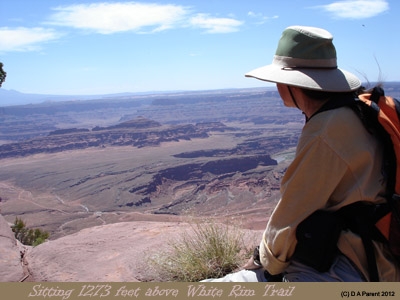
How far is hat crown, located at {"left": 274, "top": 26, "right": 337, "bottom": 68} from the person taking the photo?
5.93ft

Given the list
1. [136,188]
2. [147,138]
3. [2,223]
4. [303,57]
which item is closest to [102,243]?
[2,223]

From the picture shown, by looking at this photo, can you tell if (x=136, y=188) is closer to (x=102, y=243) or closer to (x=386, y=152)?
(x=102, y=243)

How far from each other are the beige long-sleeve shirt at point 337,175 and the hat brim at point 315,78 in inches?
6.7

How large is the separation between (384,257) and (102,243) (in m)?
3.88

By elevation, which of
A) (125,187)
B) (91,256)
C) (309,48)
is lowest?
(125,187)

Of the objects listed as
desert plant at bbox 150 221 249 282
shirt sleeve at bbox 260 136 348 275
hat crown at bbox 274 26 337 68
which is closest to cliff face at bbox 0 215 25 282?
desert plant at bbox 150 221 249 282

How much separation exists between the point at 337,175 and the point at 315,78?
50 centimetres

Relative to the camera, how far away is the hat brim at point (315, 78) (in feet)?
5.71

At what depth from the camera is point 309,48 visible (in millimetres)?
1820

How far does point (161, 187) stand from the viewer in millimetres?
46219

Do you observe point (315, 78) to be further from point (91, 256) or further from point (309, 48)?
point (91, 256)

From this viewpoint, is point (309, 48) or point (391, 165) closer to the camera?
point (391, 165)

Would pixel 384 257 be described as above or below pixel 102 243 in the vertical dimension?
above

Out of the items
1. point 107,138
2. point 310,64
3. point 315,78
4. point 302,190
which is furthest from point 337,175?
point 107,138
